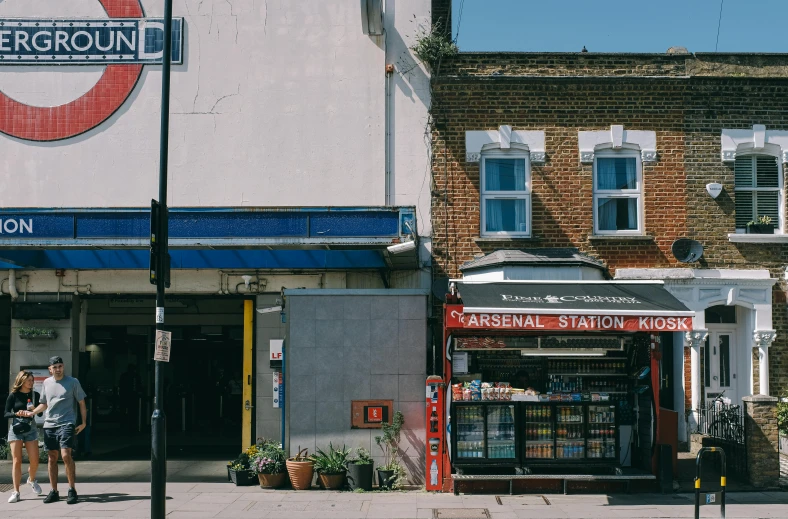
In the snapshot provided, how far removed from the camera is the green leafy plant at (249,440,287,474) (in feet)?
42.4

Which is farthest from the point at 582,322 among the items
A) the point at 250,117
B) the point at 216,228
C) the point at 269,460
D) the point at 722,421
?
the point at 250,117

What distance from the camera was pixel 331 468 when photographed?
1284cm

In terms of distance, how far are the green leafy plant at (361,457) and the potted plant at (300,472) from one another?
2.11ft

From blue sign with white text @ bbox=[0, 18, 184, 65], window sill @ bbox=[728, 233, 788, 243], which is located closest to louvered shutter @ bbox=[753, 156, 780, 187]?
window sill @ bbox=[728, 233, 788, 243]

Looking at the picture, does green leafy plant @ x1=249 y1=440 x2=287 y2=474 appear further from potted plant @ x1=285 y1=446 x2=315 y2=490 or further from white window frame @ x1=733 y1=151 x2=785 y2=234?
white window frame @ x1=733 y1=151 x2=785 y2=234

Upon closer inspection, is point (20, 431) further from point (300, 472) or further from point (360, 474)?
point (360, 474)

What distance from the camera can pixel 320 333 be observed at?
13445 mm

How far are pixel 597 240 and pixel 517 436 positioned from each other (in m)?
4.44

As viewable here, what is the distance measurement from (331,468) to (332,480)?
0.19m

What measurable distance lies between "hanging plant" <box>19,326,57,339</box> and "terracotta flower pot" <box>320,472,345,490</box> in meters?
6.34

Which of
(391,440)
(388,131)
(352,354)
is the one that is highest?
(388,131)

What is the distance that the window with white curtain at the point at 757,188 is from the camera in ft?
51.4

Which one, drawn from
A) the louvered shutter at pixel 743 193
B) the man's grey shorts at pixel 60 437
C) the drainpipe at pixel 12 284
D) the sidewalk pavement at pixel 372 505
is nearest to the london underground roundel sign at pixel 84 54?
the drainpipe at pixel 12 284

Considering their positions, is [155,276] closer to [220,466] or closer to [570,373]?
[220,466]
